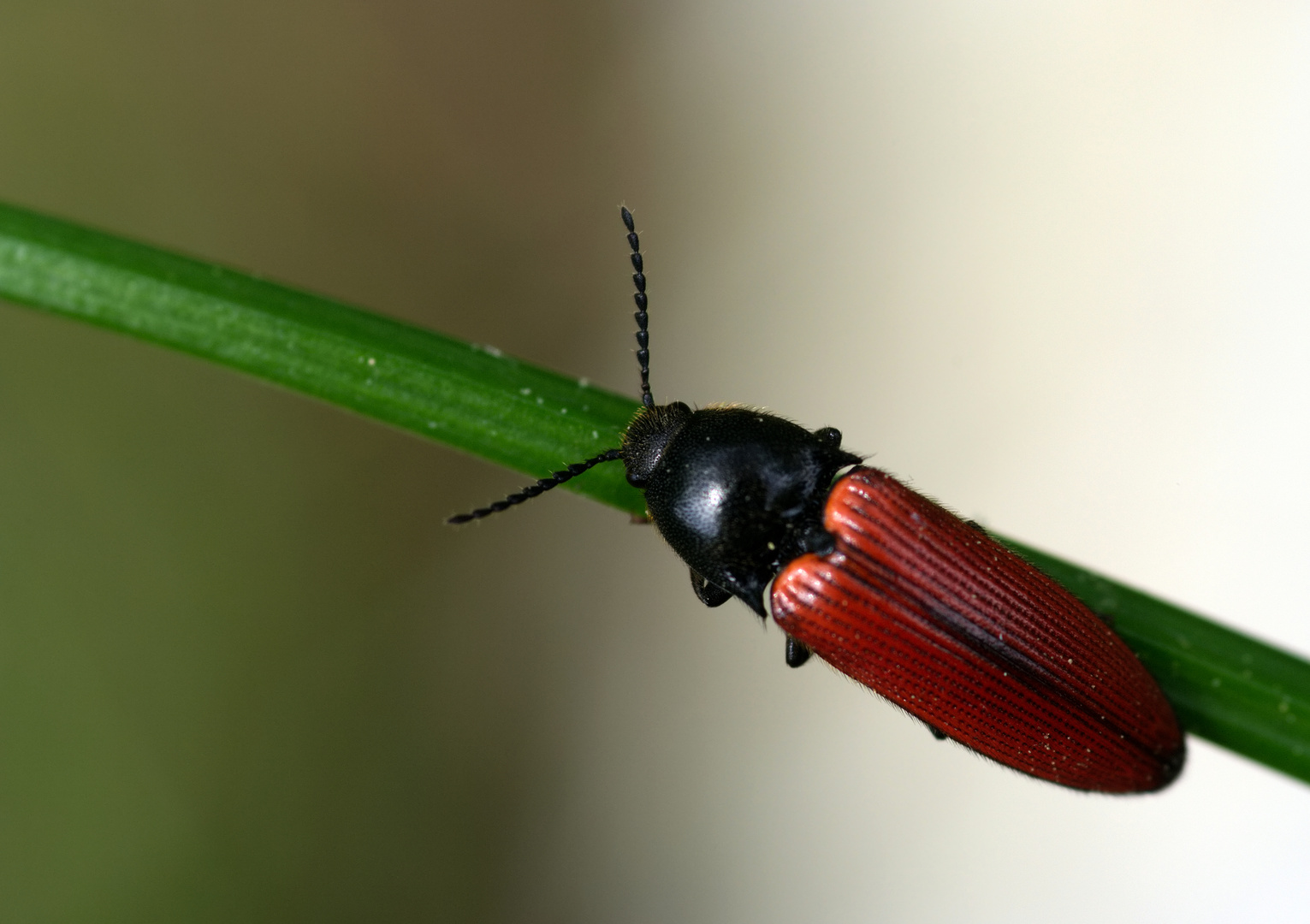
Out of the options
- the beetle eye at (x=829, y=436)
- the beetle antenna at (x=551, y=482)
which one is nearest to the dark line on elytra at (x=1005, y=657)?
the beetle eye at (x=829, y=436)

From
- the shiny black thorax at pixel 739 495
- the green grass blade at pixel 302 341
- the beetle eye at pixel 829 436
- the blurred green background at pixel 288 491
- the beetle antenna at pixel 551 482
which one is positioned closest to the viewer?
the green grass blade at pixel 302 341

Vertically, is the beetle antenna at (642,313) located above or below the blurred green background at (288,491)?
above

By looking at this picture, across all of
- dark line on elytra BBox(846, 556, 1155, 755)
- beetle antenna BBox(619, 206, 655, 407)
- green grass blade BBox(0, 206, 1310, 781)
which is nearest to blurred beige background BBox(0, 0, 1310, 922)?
beetle antenna BBox(619, 206, 655, 407)

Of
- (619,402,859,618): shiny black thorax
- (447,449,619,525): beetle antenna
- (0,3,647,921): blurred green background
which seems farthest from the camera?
(0,3,647,921): blurred green background

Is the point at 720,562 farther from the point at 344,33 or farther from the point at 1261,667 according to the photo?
the point at 344,33

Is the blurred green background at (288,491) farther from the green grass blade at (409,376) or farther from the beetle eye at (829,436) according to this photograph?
the green grass blade at (409,376)

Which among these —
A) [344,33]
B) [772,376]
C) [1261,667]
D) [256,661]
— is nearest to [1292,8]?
[772,376]

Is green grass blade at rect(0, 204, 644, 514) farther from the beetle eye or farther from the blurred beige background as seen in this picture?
the blurred beige background
